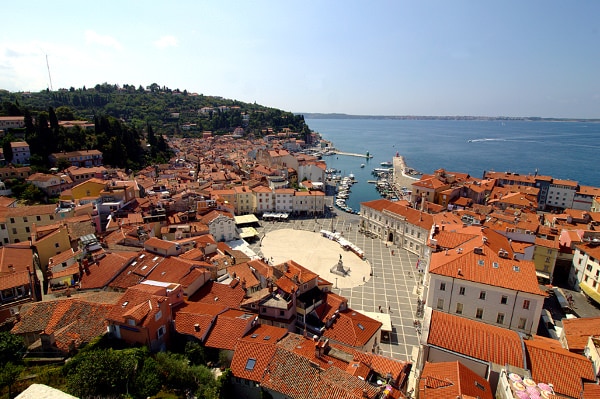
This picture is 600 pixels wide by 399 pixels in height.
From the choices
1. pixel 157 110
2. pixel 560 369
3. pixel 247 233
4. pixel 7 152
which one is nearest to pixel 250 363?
pixel 560 369

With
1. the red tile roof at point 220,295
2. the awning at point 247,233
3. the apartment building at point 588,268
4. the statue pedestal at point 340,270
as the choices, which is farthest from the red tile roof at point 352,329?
the apartment building at point 588,268

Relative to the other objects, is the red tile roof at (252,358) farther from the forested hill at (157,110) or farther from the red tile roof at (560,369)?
the forested hill at (157,110)

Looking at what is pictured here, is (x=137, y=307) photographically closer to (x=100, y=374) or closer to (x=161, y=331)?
(x=161, y=331)

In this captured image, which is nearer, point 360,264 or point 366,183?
point 360,264

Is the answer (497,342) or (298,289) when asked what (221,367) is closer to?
(298,289)

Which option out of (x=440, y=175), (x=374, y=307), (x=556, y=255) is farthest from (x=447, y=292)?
(x=440, y=175)

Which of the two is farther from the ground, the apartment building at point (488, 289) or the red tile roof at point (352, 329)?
the apartment building at point (488, 289)

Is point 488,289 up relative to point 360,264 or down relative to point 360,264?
up
